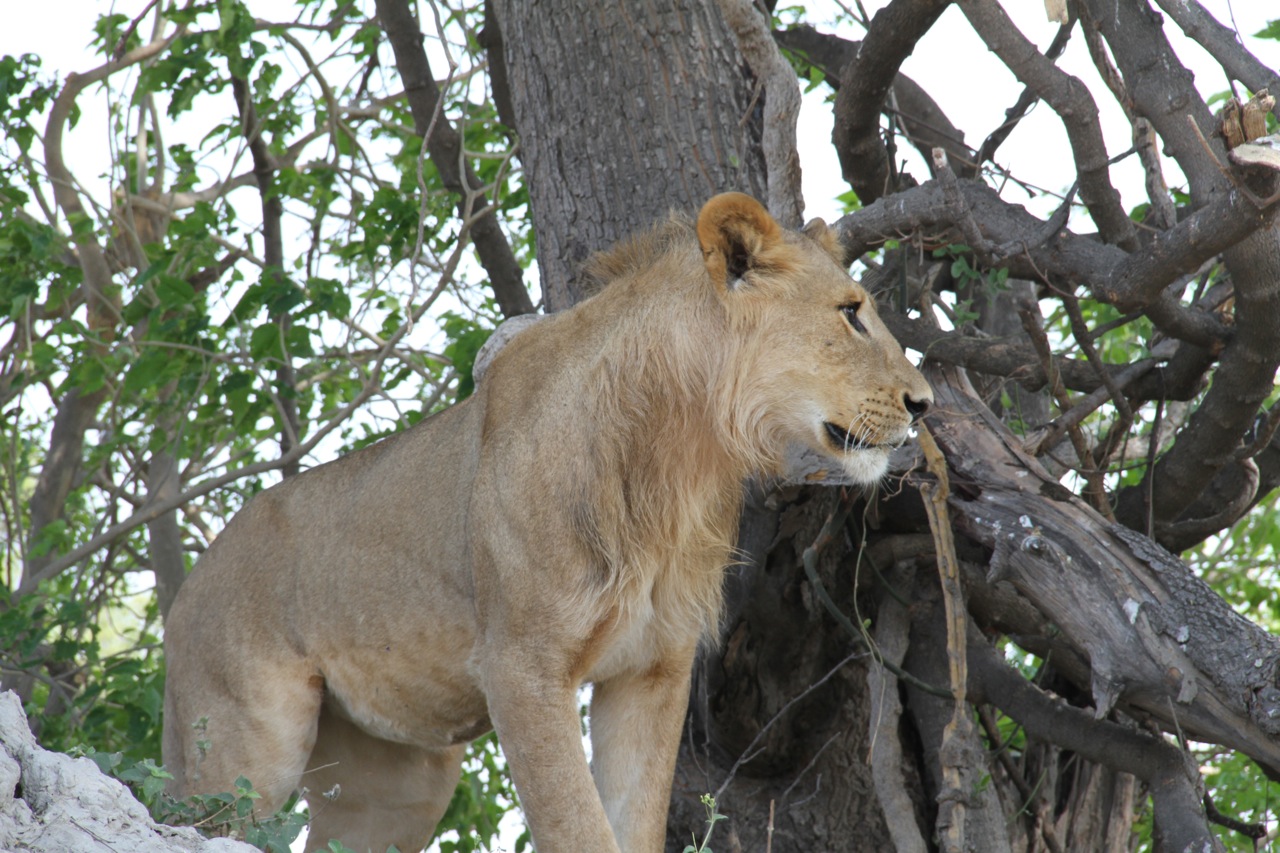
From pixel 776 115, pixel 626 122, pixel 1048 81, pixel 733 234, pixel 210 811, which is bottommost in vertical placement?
pixel 210 811

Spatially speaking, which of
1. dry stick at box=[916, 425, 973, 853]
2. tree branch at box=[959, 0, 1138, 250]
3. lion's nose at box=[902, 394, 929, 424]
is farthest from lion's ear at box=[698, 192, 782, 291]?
tree branch at box=[959, 0, 1138, 250]

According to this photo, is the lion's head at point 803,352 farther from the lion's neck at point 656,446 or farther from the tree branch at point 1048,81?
the tree branch at point 1048,81

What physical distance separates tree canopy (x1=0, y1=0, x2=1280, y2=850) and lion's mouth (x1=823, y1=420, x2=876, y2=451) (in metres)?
0.57

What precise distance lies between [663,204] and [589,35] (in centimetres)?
70

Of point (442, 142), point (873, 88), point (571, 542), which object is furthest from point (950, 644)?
point (442, 142)

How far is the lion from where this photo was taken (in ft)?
11.8

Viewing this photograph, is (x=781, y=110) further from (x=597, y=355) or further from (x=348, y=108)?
(x=348, y=108)

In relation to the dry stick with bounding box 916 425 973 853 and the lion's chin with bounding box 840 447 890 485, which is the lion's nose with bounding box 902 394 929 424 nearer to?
the lion's chin with bounding box 840 447 890 485

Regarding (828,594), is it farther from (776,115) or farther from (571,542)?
(776,115)

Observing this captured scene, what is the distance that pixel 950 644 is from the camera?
403 centimetres

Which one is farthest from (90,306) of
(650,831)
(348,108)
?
(650,831)

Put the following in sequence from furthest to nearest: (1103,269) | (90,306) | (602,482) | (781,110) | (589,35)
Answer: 1. (90,306)
2. (589,35)
3. (781,110)
4. (1103,269)
5. (602,482)

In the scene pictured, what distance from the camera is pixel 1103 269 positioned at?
4141 millimetres

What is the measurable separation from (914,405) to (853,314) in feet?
0.95
